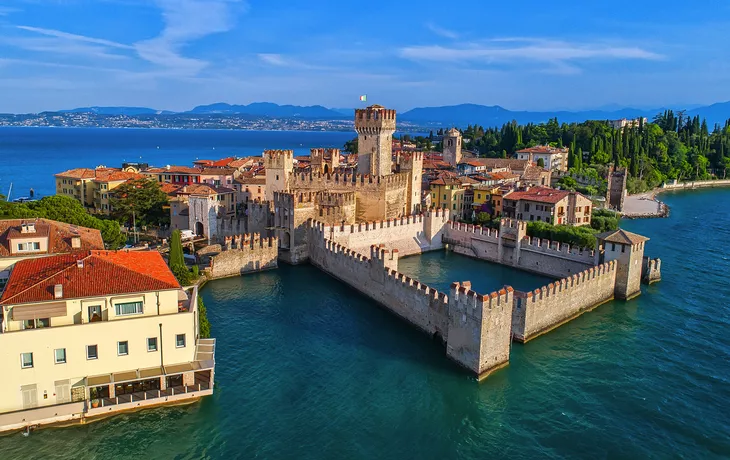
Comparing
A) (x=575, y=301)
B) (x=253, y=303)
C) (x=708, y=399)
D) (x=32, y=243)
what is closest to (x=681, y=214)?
(x=575, y=301)

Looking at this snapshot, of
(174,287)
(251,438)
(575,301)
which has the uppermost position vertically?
(174,287)

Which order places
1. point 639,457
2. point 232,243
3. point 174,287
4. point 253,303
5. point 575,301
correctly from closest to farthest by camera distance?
point 639,457
point 174,287
point 575,301
point 253,303
point 232,243

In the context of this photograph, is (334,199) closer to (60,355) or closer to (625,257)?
(625,257)

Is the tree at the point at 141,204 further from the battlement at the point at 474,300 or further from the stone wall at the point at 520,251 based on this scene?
the battlement at the point at 474,300

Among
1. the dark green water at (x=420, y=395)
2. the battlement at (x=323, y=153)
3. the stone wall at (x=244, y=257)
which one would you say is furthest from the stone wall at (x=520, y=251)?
the stone wall at (x=244, y=257)

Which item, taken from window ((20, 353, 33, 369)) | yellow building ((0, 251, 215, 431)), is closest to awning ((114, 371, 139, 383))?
yellow building ((0, 251, 215, 431))

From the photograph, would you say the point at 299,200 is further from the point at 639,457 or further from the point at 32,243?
the point at 639,457
